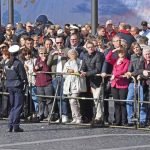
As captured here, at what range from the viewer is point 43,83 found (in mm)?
19484

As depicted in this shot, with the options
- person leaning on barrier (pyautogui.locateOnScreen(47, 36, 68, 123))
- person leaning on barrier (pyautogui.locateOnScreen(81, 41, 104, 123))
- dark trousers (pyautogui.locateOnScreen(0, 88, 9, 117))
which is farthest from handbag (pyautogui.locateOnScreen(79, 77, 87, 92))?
dark trousers (pyautogui.locateOnScreen(0, 88, 9, 117))

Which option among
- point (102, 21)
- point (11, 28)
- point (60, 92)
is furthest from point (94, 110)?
point (102, 21)

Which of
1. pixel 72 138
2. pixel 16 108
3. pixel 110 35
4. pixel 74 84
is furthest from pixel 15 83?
pixel 110 35

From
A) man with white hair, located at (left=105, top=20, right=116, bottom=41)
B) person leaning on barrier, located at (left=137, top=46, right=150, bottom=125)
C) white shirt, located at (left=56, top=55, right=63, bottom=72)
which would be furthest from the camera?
man with white hair, located at (left=105, top=20, right=116, bottom=41)

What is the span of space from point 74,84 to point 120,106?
1.14m

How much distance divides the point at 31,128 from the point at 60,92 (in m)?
1.22

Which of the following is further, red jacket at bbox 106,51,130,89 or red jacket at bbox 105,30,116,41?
red jacket at bbox 105,30,116,41

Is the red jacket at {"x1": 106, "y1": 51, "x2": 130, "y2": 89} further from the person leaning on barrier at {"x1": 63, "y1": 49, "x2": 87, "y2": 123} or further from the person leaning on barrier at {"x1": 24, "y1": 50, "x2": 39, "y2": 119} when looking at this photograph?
the person leaning on barrier at {"x1": 24, "y1": 50, "x2": 39, "y2": 119}

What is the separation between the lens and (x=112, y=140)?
54.3ft

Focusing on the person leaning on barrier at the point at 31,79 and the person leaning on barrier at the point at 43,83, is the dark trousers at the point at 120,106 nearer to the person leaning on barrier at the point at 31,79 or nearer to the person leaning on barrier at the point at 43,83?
the person leaning on barrier at the point at 43,83

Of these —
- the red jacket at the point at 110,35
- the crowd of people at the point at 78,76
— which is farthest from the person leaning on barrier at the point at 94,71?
the red jacket at the point at 110,35

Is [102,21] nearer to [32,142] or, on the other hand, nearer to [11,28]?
[11,28]

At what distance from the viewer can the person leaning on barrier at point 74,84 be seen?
1884 cm

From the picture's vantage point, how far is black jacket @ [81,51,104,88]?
18656 millimetres
